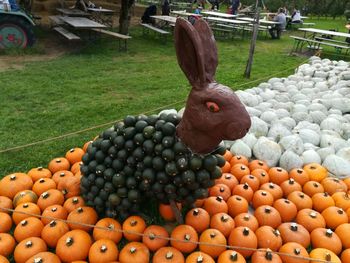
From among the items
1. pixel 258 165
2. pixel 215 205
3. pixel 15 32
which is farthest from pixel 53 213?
pixel 15 32

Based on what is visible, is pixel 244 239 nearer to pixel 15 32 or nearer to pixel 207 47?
pixel 207 47

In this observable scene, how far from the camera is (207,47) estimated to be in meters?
2.85

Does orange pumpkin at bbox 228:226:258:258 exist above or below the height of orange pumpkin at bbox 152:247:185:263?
above

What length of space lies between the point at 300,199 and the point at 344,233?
1.87ft

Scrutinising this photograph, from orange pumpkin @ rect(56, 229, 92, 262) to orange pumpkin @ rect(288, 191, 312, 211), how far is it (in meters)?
2.27

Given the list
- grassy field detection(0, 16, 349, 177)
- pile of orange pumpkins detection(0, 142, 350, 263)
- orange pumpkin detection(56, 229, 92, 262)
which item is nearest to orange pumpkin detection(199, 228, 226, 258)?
pile of orange pumpkins detection(0, 142, 350, 263)

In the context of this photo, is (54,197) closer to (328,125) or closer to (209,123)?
(209,123)

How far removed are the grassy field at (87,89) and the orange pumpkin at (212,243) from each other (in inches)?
105

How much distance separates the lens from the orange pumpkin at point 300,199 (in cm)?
388

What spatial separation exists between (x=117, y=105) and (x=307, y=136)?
3.88 metres

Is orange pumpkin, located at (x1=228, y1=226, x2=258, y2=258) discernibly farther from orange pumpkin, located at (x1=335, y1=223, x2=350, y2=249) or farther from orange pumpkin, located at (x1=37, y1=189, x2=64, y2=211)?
orange pumpkin, located at (x1=37, y1=189, x2=64, y2=211)

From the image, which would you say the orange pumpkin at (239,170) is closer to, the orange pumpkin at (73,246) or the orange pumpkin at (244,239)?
the orange pumpkin at (244,239)

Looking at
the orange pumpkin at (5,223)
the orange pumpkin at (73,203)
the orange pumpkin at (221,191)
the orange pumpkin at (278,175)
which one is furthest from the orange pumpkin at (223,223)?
the orange pumpkin at (5,223)

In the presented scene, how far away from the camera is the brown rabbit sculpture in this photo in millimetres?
2787
